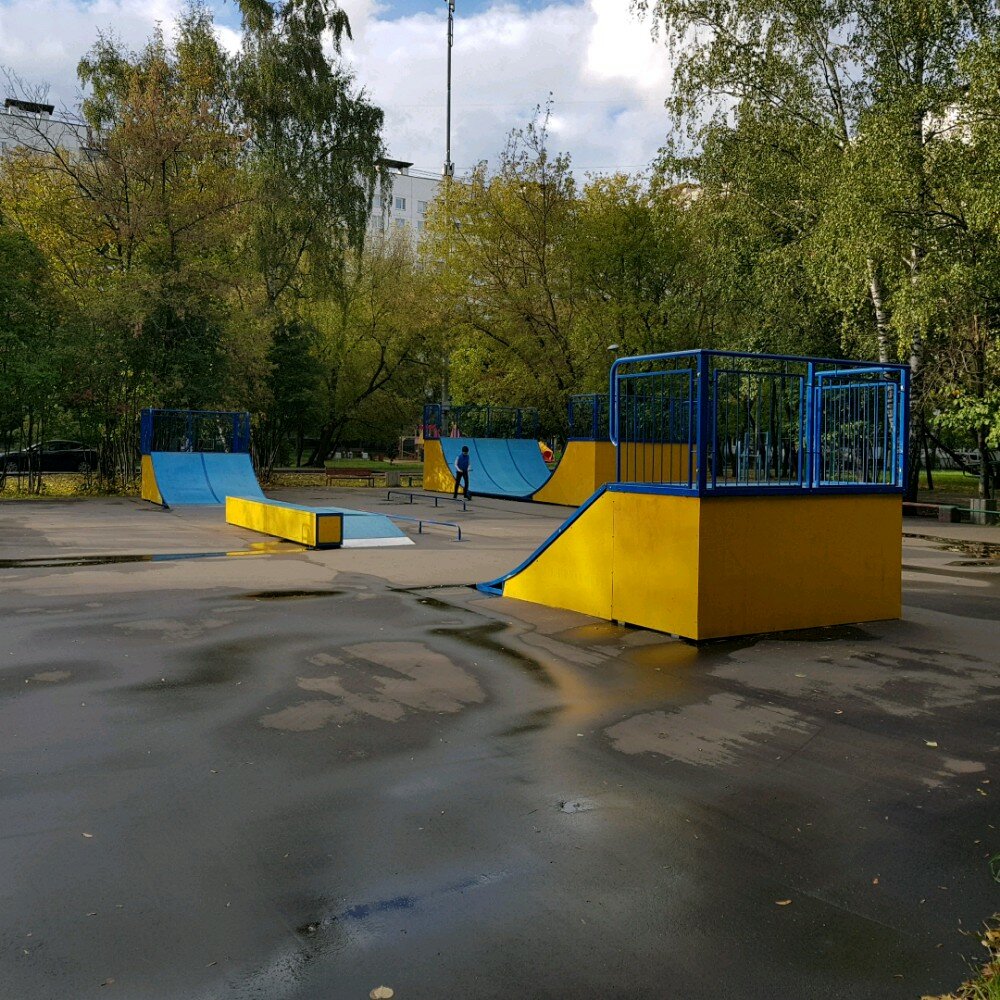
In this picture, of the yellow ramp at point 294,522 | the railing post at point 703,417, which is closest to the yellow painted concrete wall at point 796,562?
the railing post at point 703,417

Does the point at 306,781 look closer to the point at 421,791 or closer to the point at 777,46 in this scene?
the point at 421,791

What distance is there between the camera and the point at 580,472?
27.5 metres

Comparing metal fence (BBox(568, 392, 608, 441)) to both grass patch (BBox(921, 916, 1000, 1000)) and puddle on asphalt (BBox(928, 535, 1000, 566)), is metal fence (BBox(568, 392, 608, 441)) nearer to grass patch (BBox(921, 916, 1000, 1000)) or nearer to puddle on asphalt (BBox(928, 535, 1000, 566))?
puddle on asphalt (BBox(928, 535, 1000, 566))

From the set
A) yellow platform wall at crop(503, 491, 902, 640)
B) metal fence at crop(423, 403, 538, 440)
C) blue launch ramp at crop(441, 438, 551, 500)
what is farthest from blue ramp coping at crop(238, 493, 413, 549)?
metal fence at crop(423, 403, 538, 440)

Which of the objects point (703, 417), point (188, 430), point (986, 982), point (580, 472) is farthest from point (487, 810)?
point (188, 430)

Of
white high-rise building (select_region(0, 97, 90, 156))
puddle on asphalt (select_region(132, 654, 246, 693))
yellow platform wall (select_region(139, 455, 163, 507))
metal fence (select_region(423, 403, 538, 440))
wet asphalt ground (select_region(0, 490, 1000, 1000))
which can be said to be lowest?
wet asphalt ground (select_region(0, 490, 1000, 1000))

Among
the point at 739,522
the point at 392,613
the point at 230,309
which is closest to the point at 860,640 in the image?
the point at 739,522

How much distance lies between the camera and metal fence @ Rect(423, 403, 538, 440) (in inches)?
1383

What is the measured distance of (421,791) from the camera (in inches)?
185

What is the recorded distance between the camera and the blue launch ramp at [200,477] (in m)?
24.0

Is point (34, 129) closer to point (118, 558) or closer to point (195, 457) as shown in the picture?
point (195, 457)

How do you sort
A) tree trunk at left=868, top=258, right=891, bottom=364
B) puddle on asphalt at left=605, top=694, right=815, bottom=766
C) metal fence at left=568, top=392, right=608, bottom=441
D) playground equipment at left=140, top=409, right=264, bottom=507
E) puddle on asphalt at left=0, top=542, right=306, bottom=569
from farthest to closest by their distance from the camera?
metal fence at left=568, top=392, right=608, bottom=441
playground equipment at left=140, top=409, right=264, bottom=507
tree trunk at left=868, top=258, right=891, bottom=364
puddle on asphalt at left=0, top=542, right=306, bottom=569
puddle on asphalt at left=605, top=694, right=815, bottom=766

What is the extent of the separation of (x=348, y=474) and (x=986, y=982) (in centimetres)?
3292

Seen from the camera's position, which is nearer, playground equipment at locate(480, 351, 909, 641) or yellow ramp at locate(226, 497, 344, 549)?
playground equipment at locate(480, 351, 909, 641)
